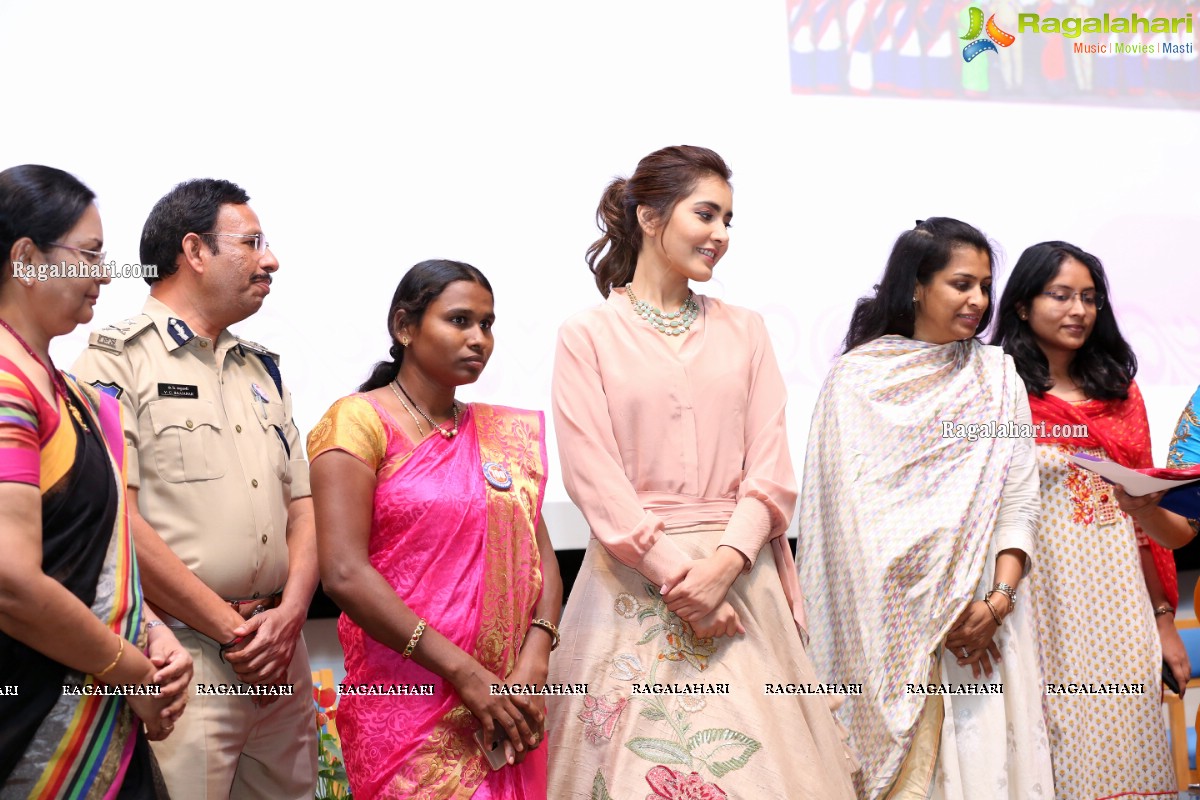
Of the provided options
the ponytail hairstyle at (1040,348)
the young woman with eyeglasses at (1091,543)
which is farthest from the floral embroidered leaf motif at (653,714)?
the ponytail hairstyle at (1040,348)

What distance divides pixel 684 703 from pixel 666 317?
0.78 metres

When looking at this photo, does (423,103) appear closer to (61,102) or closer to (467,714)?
(61,102)

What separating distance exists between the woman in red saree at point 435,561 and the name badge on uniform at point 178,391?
0.25m

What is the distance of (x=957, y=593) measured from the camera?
8.00 feet

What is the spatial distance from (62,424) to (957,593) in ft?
5.73

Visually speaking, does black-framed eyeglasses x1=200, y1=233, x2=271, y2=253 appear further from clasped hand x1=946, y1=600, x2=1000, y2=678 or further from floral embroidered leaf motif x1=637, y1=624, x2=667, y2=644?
clasped hand x1=946, y1=600, x2=1000, y2=678

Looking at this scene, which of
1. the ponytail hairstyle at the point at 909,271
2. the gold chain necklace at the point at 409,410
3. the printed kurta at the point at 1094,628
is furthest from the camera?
the ponytail hairstyle at the point at 909,271

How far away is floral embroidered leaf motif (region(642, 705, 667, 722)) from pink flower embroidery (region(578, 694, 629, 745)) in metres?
0.04

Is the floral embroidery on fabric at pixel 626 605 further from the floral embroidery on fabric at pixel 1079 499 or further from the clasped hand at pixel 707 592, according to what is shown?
the floral embroidery on fabric at pixel 1079 499

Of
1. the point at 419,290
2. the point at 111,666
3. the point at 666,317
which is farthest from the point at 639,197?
the point at 111,666

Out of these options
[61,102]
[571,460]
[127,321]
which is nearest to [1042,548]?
[571,460]

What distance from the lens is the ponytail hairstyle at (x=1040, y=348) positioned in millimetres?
2877

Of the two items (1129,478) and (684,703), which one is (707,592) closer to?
(684,703)

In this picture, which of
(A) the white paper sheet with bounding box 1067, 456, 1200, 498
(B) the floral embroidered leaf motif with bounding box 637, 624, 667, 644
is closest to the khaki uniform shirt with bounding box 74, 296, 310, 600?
(B) the floral embroidered leaf motif with bounding box 637, 624, 667, 644
